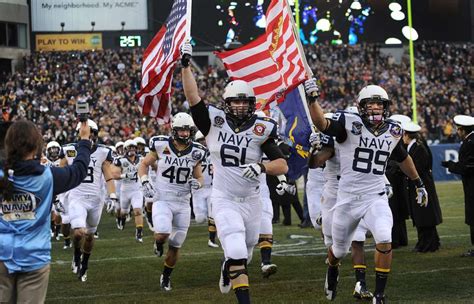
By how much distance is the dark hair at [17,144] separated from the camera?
5523mm

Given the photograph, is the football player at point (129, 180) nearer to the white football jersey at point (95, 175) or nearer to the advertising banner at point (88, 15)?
the white football jersey at point (95, 175)

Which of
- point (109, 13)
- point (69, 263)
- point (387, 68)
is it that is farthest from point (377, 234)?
point (109, 13)

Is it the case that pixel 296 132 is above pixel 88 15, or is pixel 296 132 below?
below

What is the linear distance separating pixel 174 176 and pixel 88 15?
32.3 metres

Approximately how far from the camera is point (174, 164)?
10.8 meters

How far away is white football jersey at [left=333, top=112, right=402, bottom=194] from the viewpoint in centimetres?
851

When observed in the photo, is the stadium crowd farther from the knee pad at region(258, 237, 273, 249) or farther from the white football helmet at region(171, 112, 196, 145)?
the knee pad at region(258, 237, 273, 249)

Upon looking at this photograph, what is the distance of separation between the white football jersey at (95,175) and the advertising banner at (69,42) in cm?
2944

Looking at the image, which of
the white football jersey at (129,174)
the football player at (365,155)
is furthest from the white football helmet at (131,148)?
the football player at (365,155)

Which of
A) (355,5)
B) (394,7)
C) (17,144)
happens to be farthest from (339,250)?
(394,7)

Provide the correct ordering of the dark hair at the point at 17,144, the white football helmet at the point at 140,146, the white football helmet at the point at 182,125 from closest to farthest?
1. the dark hair at the point at 17,144
2. the white football helmet at the point at 182,125
3. the white football helmet at the point at 140,146

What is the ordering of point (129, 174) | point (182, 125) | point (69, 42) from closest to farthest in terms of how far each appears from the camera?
point (182, 125) → point (129, 174) → point (69, 42)

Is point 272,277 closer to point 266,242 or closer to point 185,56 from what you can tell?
point 266,242

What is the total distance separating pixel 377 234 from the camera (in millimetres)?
8289
